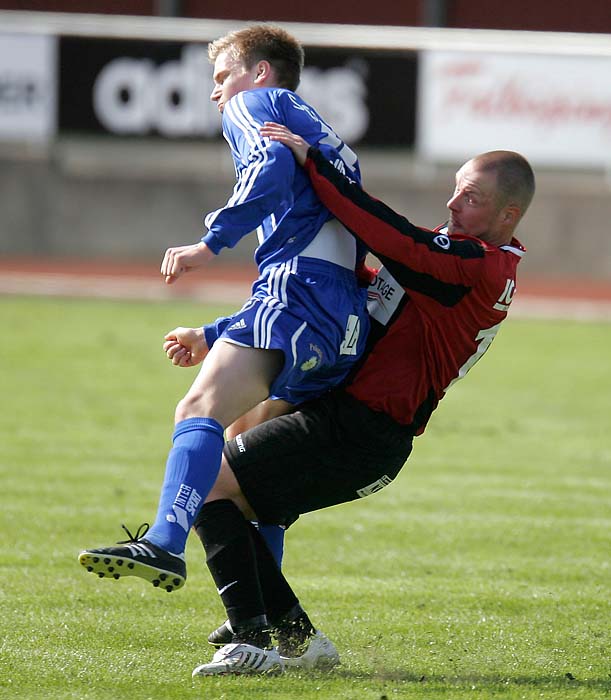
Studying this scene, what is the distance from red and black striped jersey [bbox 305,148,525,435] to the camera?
14.4 feet

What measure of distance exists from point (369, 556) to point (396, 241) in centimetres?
252

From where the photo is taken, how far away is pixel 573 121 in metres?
21.1

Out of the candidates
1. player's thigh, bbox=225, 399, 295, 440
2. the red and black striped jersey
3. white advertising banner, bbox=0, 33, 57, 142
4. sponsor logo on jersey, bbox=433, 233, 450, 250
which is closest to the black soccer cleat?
player's thigh, bbox=225, 399, 295, 440

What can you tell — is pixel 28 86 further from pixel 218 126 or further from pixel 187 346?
pixel 187 346

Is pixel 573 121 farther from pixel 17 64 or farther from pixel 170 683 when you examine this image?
pixel 170 683

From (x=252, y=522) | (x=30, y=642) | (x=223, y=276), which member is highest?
(x=252, y=522)

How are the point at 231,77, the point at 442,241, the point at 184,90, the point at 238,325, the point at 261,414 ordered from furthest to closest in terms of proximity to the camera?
1. the point at 184,90
2. the point at 261,414
3. the point at 231,77
4. the point at 442,241
5. the point at 238,325

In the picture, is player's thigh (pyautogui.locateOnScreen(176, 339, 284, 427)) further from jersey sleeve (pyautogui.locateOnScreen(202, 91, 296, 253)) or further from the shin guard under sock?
the shin guard under sock

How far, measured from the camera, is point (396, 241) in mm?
4387

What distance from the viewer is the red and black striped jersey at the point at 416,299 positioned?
4402 millimetres

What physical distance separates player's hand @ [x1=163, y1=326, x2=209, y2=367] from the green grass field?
103 centimetres

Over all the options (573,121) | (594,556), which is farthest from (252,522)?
(573,121)

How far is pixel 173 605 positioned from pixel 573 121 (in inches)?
669

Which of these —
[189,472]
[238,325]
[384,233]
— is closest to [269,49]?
[384,233]
